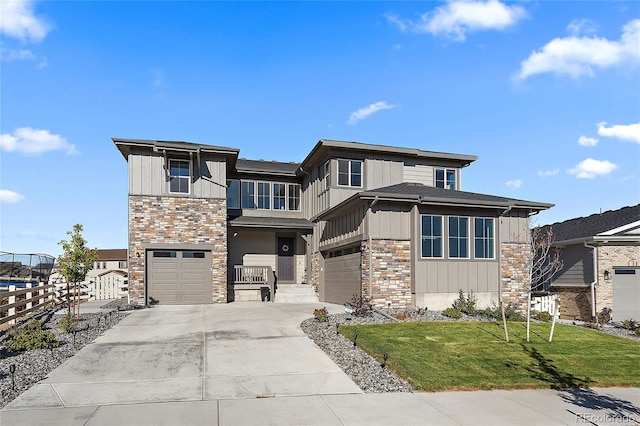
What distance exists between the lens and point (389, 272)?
16234 mm

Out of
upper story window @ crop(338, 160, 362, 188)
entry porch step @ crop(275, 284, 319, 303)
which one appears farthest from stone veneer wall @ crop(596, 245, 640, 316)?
entry porch step @ crop(275, 284, 319, 303)

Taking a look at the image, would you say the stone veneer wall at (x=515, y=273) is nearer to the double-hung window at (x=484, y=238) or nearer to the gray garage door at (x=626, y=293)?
the double-hung window at (x=484, y=238)

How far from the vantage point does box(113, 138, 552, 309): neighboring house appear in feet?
53.9

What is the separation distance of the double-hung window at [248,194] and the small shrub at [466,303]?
11.7 metres

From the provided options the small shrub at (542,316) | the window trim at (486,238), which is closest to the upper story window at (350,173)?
the window trim at (486,238)

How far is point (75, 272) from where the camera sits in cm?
1378

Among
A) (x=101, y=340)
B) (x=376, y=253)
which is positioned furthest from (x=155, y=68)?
(x=376, y=253)

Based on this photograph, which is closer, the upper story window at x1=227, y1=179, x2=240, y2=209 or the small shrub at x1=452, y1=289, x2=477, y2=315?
the small shrub at x1=452, y1=289, x2=477, y2=315

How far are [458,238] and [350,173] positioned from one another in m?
5.73

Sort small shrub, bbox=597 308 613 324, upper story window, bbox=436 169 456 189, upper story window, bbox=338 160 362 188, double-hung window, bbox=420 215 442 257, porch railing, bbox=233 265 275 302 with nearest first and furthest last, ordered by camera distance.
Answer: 1. small shrub, bbox=597 308 613 324
2. double-hung window, bbox=420 215 442 257
3. upper story window, bbox=338 160 362 188
4. porch railing, bbox=233 265 275 302
5. upper story window, bbox=436 169 456 189

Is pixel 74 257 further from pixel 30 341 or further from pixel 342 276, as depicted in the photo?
pixel 342 276

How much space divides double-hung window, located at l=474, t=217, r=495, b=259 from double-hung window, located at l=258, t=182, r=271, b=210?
11.1m

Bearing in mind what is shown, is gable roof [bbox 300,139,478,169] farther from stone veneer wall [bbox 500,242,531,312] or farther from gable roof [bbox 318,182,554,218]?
stone veneer wall [bbox 500,242,531,312]

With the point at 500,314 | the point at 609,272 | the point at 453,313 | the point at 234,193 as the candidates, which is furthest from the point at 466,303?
the point at 234,193
